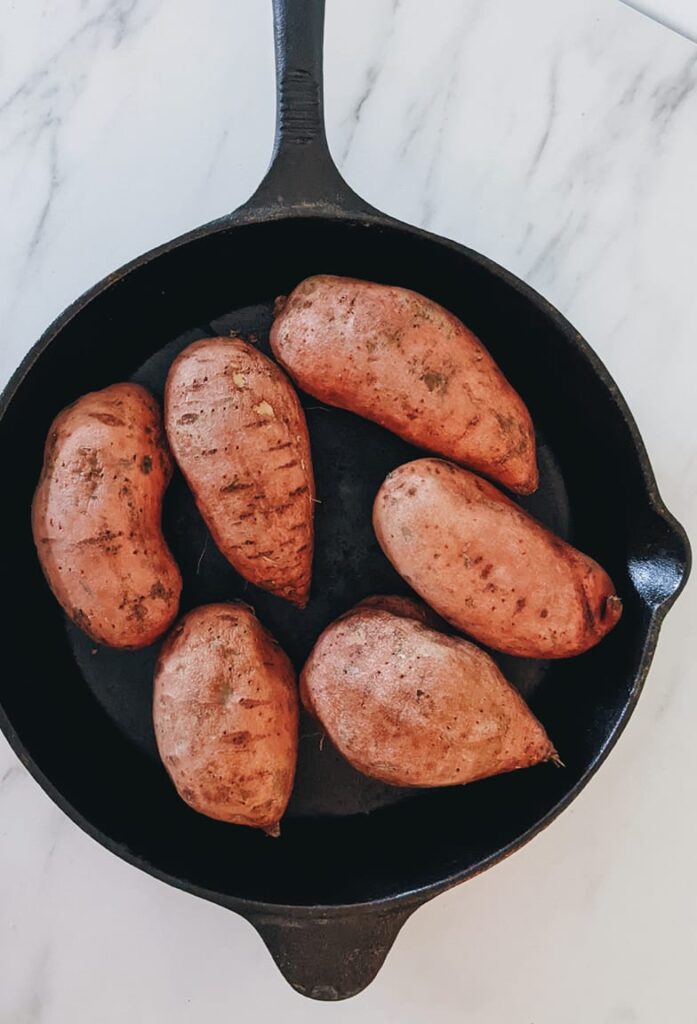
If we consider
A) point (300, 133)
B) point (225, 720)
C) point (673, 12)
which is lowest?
point (225, 720)

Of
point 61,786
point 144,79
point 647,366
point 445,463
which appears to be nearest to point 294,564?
point 445,463

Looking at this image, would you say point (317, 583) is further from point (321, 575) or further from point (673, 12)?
point (673, 12)

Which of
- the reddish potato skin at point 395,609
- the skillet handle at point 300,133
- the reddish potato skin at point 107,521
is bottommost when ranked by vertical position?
the reddish potato skin at point 395,609

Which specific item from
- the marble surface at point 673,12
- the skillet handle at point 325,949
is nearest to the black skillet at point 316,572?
the skillet handle at point 325,949

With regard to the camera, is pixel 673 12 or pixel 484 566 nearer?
pixel 484 566

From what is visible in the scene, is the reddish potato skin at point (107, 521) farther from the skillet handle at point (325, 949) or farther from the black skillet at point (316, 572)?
the skillet handle at point (325, 949)

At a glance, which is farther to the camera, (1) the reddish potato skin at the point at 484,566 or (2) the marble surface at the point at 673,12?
(2) the marble surface at the point at 673,12

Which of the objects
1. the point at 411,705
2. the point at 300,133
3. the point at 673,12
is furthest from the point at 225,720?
the point at 673,12

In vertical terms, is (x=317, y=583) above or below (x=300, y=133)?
below
